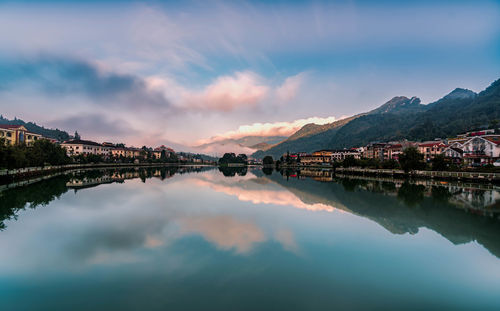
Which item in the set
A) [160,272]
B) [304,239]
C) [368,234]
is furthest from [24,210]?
[368,234]

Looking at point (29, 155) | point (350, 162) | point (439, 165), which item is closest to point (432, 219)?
point (439, 165)

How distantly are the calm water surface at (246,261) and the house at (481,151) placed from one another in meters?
53.1

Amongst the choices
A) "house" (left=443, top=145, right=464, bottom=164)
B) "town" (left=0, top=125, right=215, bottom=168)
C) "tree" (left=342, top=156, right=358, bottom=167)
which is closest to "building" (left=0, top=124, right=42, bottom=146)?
"town" (left=0, top=125, right=215, bottom=168)

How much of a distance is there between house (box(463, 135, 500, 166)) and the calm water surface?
174 feet

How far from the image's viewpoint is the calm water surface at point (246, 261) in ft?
22.0

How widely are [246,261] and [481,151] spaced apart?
242 ft

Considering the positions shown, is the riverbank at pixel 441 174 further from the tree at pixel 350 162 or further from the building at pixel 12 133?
the building at pixel 12 133

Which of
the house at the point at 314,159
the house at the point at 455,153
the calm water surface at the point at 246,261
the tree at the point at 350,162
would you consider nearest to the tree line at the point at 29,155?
the calm water surface at the point at 246,261

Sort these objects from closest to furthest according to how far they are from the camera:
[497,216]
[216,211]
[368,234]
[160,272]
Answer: [160,272] < [368,234] < [497,216] < [216,211]

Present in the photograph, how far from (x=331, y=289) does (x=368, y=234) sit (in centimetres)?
669

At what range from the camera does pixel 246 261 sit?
9227mm

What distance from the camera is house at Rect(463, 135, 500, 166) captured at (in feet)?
188

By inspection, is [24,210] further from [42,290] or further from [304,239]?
[304,239]

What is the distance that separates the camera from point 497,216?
1675 centimetres
